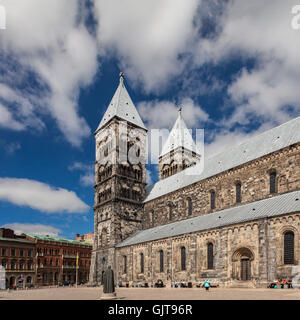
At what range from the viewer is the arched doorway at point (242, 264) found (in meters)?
27.3

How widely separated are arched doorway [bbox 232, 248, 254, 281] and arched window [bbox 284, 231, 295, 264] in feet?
10.1

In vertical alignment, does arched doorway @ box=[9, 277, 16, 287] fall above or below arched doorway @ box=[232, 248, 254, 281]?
below

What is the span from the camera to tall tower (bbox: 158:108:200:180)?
68.6 metres

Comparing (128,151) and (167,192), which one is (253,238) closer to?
(167,192)

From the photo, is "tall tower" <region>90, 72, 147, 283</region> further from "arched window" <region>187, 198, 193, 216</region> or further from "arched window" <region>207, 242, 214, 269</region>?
"arched window" <region>207, 242, 214, 269</region>

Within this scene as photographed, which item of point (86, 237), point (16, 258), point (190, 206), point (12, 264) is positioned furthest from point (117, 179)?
point (86, 237)

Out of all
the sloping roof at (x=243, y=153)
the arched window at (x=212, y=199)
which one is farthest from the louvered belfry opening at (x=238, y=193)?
the arched window at (x=212, y=199)

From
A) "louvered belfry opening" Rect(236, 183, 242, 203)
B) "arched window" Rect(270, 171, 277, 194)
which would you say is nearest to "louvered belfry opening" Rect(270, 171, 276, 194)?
"arched window" Rect(270, 171, 277, 194)

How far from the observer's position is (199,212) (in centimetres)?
4116

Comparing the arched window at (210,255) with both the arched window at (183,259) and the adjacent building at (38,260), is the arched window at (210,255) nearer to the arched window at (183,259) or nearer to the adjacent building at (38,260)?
the arched window at (183,259)

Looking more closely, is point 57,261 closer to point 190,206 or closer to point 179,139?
point 179,139

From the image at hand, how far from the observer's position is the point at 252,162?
116 ft

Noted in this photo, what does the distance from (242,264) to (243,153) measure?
15292 millimetres
